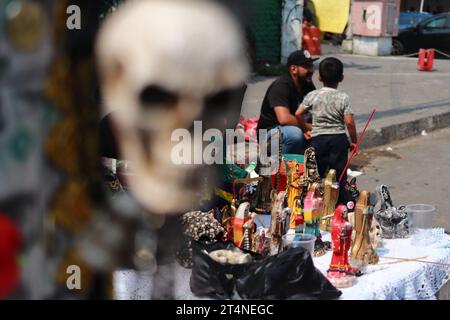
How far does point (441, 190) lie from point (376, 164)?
1.13m

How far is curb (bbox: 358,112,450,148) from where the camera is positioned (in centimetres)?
751

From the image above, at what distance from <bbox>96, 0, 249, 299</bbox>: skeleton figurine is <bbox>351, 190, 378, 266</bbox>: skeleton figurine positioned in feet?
5.93

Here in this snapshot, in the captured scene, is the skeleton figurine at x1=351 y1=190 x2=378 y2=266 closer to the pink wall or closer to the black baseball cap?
the black baseball cap

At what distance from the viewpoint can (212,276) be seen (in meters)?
2.49

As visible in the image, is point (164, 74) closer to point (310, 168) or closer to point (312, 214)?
point (312, 214)

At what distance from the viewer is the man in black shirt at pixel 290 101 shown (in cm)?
478

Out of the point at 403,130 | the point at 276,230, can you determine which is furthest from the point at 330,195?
the point at 403,130

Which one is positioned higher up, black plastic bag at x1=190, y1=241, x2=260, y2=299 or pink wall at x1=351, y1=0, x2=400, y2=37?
pink wall at x1=351, y1=0, x2=400, y2=37

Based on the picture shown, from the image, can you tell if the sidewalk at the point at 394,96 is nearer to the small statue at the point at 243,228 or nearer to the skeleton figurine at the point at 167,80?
the small statue at the point at 243,228

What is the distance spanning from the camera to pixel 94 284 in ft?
4.77

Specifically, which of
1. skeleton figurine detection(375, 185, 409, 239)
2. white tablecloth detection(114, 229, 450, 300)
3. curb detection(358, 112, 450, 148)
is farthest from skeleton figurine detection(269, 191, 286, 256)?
curb detection(358, 112, 450, 148)

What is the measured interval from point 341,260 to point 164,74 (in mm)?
1840

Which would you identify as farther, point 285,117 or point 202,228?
point 285,117
